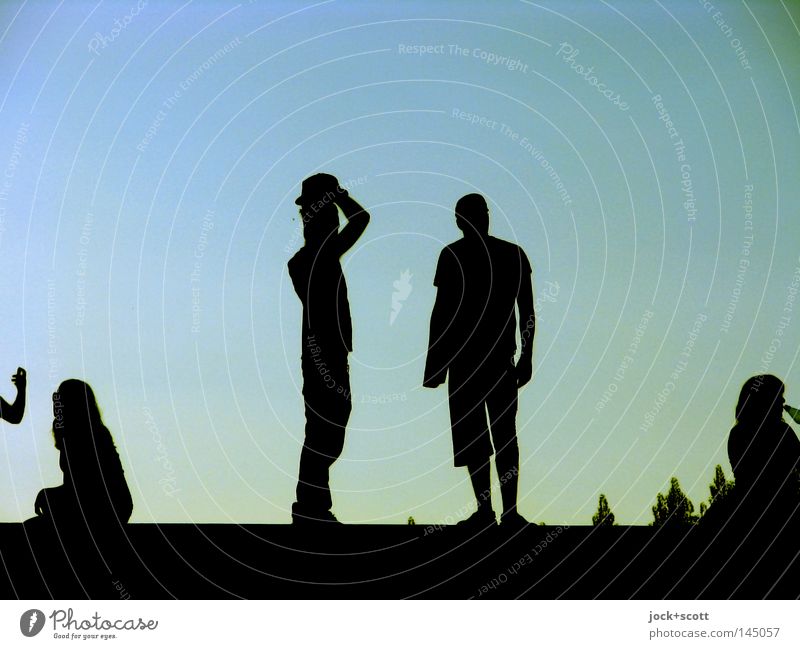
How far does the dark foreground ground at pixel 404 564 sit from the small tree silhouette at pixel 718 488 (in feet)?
1.81

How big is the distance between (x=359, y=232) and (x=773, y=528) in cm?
324

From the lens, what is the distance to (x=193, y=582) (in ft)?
23.2

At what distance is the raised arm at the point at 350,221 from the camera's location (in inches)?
316

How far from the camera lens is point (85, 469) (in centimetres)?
792

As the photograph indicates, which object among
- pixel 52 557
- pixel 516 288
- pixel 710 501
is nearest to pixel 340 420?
pixel 516 288

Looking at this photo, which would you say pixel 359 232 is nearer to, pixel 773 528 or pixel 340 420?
pixel 340 420

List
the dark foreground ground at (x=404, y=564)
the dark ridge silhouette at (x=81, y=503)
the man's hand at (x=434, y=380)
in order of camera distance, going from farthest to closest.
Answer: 1. the man's hand at (x=434, y=380)
2. the dark ridge silhouette at (x=81, y=503)
3. the dark foreground ground at (x=404, y=564)

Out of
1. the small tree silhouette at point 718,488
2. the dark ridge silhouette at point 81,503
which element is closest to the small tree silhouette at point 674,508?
the small tree silhouette at point 718,488

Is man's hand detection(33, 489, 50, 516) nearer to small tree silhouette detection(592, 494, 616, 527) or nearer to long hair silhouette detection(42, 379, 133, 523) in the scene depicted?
long hair silhouette detection(42, 379, 133, 523)

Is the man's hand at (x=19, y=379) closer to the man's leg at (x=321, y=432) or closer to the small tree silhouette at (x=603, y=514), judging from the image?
the man's leg at (x=321, y=432)

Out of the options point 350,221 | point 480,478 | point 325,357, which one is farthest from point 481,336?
point 350,221
